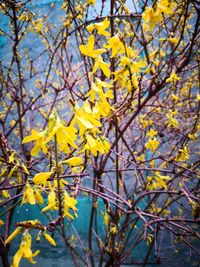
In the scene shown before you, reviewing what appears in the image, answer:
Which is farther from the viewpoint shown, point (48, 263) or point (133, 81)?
point (48, 263)

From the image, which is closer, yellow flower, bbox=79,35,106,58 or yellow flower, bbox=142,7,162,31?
yellow flower, bbox=79,35,106,58

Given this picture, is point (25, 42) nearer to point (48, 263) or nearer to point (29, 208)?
point (29, 208)

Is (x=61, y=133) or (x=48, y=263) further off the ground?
(x=61, y=133)

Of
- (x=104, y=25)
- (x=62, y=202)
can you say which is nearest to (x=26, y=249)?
(x=62, y=202)

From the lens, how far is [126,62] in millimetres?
1257

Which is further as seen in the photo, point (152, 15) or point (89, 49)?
point (152, 15)

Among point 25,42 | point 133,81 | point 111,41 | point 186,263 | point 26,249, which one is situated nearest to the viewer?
point 26,249

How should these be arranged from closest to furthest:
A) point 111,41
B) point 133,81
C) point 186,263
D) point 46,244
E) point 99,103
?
point 99,103 → point 111,41 → point 133,81 → point 186,263 → point 46,244

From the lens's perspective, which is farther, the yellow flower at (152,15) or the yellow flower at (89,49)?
the yellow flower at (152,15)

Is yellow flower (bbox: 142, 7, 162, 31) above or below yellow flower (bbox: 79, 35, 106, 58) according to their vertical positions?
above

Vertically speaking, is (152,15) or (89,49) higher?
(152,15)

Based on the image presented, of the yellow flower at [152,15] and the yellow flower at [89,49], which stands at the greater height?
the yellow flower at [152,15]

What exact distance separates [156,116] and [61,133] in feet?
12.3

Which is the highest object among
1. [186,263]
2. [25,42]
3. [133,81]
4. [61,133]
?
[25,42]
